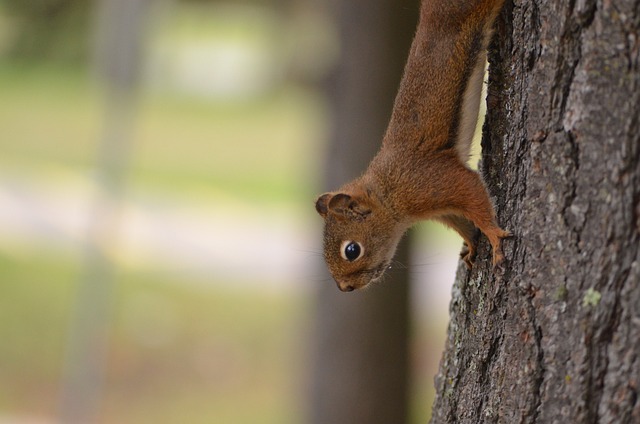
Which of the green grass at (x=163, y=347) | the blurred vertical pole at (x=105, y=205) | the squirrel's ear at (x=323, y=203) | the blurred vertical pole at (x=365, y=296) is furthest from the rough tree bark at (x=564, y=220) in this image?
the green grass at (x=163, y=347)

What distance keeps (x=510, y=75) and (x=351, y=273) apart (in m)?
0.96

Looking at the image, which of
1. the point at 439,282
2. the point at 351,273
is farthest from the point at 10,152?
the point at 351,273

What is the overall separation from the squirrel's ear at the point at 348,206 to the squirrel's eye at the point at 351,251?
0.10 metres

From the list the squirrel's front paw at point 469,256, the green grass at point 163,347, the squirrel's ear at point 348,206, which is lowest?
the green grass at point 163,347

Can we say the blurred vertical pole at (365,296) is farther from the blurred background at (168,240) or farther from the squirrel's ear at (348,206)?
the squirrel's ear at (348,206)

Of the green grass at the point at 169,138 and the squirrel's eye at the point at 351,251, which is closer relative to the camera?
the squirrel's eye at the point at 351,251

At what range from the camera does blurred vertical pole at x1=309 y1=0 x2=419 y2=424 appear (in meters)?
4.72

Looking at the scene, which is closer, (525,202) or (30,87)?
(525,202)

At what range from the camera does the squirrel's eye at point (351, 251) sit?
265 cm

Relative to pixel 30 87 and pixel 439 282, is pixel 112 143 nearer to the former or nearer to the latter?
pixel 439 282

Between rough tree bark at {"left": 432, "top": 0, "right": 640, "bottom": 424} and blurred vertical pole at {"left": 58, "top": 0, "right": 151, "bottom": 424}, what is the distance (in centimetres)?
345

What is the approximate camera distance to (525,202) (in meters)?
1.78

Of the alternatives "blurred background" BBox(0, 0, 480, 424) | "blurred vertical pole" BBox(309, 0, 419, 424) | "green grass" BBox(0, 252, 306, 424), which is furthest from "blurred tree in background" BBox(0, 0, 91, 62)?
"blurred vertical pole" BBox(309, 0, 419, 424)

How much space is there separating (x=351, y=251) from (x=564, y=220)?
1070mm
